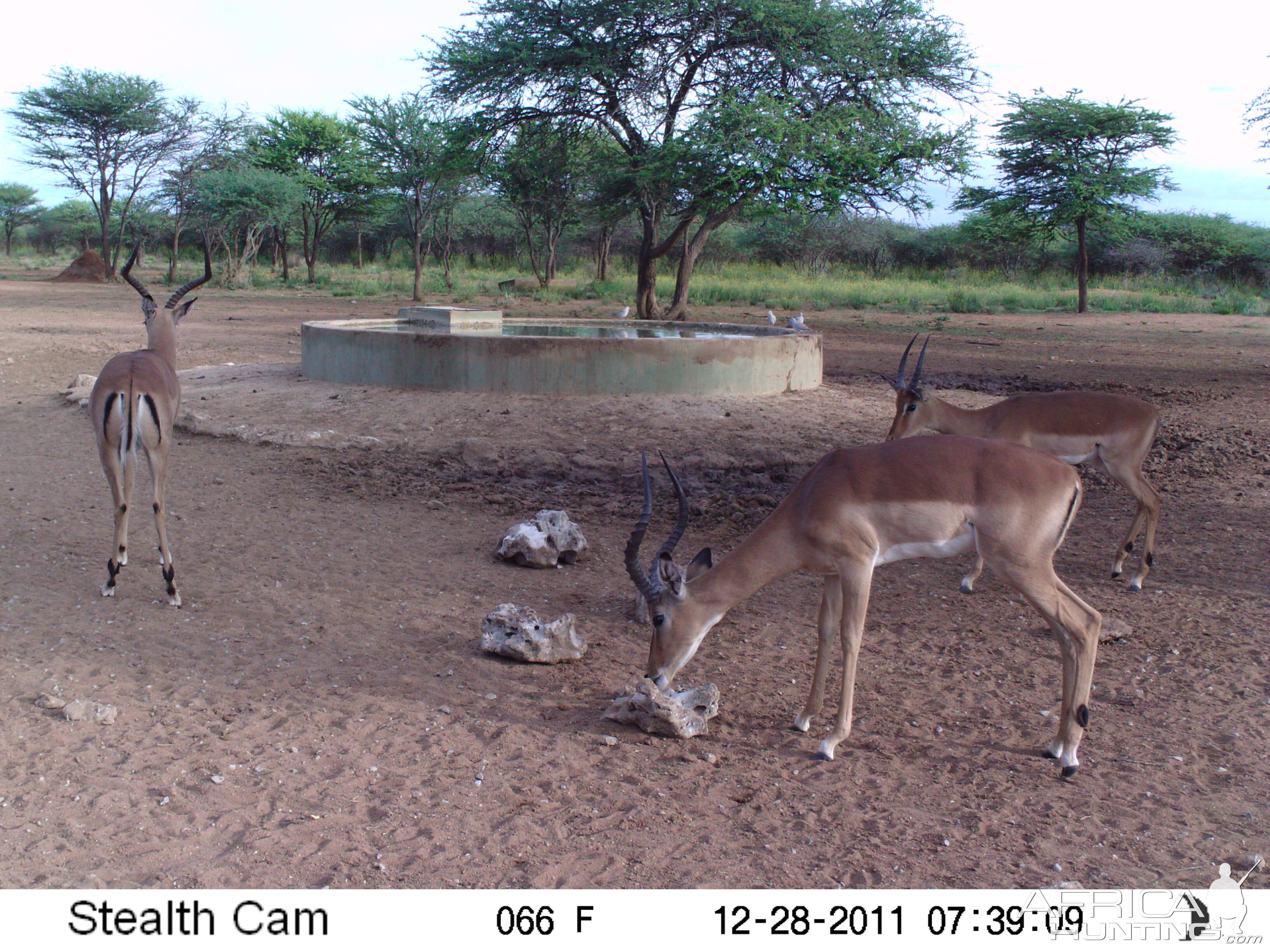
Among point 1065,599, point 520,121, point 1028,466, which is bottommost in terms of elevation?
point 1065,599

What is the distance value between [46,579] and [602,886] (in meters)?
4.20

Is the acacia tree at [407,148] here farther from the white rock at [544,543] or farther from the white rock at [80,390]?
the white rock at [544,543]

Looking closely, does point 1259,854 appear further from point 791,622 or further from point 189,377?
point 189,377

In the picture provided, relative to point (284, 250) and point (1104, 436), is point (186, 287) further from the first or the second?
point (284, 250)

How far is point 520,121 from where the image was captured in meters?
21.0

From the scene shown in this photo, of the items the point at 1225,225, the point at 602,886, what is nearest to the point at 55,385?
the point at 602,886

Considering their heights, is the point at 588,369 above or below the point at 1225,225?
below

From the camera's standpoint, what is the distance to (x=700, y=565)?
4.21 metres

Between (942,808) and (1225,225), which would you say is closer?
(942,808)

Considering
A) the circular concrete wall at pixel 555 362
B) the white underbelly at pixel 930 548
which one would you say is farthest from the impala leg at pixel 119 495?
the circular concrete wall at pixel 555 362

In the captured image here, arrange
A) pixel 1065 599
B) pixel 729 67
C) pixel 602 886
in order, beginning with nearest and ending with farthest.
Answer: pixel 602 886 < pixel 1065 599 < pixel 729 67

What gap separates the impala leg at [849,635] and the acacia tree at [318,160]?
38.0 m

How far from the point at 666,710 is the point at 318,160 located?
4092 cm

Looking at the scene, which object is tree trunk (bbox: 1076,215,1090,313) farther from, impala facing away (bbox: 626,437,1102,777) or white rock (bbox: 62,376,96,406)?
impala facing away (bbox: 626,437,1102,777)
